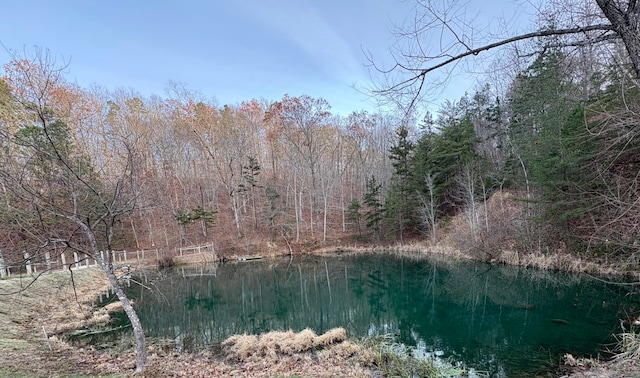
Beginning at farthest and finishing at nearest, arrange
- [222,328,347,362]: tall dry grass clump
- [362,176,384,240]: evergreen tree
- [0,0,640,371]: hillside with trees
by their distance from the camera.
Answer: [362,176,384,240]: evergreen tree → [0,0,640,371]: hillside with trees → [222,328,347,362]: tall dry grass clump

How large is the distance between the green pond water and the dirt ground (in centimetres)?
138

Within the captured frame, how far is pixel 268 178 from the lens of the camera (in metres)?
39.2

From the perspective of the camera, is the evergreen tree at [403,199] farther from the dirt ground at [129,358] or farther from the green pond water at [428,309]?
the dirt ground at [129,358]

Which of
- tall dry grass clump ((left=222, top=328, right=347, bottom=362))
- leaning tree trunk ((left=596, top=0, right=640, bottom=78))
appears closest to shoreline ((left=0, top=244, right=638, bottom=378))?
tall dry grass clump ((left=222, top=328, right=347, bottom=362))

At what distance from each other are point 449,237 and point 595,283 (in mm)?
10398

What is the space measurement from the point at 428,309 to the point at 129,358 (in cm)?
1034

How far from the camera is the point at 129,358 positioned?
7.12 metres

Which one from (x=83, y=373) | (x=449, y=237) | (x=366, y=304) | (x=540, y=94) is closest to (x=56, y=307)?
(x=83, y=373)

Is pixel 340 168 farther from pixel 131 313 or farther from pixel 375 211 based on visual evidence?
pixel 131 313

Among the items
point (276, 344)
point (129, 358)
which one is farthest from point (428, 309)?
point (129, 358)

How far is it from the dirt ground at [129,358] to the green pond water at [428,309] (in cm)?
138

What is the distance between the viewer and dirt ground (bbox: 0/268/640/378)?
5.80 metres

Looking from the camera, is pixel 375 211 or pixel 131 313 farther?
pixel 375 211

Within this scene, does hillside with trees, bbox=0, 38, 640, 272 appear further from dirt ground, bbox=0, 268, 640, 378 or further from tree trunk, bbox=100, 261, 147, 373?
tree trunk, bbox=100, 261, 147, 373
